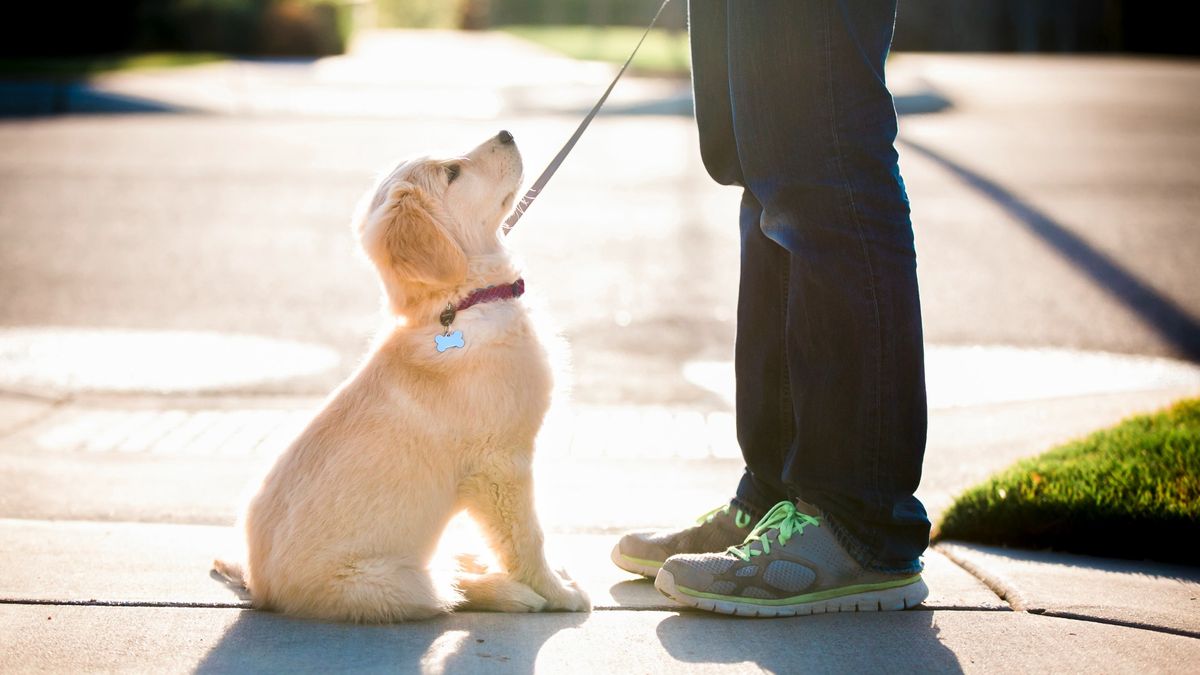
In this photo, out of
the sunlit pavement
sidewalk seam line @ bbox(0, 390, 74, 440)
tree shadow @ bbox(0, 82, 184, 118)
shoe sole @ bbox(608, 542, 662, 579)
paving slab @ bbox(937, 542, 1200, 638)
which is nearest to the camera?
the sunlit pavement

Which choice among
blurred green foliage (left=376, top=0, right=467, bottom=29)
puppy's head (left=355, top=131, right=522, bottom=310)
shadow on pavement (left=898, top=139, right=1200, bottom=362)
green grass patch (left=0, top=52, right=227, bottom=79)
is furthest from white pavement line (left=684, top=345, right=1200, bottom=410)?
blurred green foliage (left=376, top=0, right=467, bottom=29)

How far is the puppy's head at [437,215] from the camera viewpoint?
317 cm

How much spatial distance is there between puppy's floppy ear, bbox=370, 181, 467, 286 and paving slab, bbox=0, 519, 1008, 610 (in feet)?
2.48

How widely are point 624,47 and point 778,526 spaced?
82.5 feet

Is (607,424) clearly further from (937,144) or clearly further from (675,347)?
(937,144)

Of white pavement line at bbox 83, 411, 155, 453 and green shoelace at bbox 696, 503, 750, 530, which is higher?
green shoelace at bbox 696, 503, 750, 530

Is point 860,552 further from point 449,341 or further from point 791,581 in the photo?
point 449,341

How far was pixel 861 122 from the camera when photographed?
2.94 metres

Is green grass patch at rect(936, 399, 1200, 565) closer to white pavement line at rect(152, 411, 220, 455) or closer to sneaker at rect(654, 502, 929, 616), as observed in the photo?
sneaker at rect(654, 502, 929, 616)

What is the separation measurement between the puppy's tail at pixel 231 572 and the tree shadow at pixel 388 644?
0.22m

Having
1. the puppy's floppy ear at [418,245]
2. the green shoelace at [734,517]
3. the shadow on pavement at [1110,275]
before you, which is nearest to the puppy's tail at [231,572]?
the puppy's floppy ear at [418,245]

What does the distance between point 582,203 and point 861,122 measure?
6921 mm

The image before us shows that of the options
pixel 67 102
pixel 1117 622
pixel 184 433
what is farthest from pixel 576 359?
pixel 67 102

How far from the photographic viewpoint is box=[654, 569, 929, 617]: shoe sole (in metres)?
3.01
